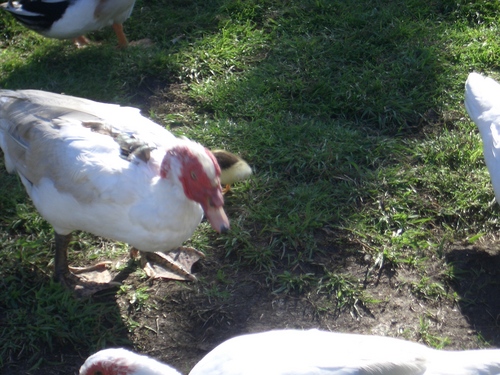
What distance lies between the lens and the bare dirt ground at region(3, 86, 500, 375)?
3254 mm

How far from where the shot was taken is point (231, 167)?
3910mm

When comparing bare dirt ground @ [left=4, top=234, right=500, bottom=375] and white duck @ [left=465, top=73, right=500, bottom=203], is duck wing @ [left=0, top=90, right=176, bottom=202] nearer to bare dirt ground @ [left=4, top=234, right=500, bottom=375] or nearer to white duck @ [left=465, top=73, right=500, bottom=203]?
bare dirt ground @ [left=4, top=234, right=500, bottom=375]

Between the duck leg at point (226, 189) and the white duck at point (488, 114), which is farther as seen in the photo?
the duck leg at point (226, 189)

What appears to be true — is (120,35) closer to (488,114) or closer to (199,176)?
(199,176)

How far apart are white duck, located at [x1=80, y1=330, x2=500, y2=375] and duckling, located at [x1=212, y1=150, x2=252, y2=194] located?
1514mm

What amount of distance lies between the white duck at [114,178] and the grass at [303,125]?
489 mm

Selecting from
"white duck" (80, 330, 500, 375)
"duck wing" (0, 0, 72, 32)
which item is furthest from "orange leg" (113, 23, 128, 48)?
"white duck" (80, 330, 500, 375)

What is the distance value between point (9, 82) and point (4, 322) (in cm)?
231

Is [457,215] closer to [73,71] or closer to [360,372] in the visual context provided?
[360,372]

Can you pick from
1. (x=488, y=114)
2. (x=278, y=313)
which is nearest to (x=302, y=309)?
(x=278, y=313)

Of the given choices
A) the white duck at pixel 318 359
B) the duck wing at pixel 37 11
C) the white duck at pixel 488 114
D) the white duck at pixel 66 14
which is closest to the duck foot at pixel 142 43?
the white duck at pixel 66 14

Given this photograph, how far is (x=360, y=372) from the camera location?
2332 millimetres

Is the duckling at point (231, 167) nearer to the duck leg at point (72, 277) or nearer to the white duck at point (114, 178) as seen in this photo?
the white duck at point (114, 178)

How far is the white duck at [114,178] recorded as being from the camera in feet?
10.1
